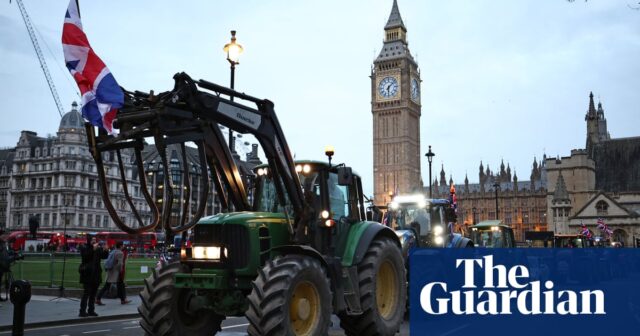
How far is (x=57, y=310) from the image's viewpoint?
54.6 feet

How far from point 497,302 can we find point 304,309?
16.1 ft

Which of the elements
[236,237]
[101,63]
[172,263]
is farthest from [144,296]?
[101,63]

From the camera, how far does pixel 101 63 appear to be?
8.34 meters

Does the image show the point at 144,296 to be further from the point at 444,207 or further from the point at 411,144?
the point at 411,144

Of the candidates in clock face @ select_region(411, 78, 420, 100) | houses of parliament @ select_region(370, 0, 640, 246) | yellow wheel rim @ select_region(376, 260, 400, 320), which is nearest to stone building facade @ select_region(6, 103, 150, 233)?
houses of parliament @ select_region(370, 0, 640, 246)

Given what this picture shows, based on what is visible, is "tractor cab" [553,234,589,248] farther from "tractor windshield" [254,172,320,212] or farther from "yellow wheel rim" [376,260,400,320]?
"tractor windshield" [254,172,320,212]

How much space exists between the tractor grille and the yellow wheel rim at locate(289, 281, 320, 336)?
0.86 meters

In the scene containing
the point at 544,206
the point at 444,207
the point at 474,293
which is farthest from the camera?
the point at 544,206

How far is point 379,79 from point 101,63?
447ft

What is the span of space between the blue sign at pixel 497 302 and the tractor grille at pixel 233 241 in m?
3.28

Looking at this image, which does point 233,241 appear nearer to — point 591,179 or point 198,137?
point 198,137

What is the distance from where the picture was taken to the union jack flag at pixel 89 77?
7891 millimetres

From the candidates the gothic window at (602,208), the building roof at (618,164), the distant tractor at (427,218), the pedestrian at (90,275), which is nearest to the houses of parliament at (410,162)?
the building roof at (618,164)

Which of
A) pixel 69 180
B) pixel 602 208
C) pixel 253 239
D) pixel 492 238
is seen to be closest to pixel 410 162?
pixel 602 208
